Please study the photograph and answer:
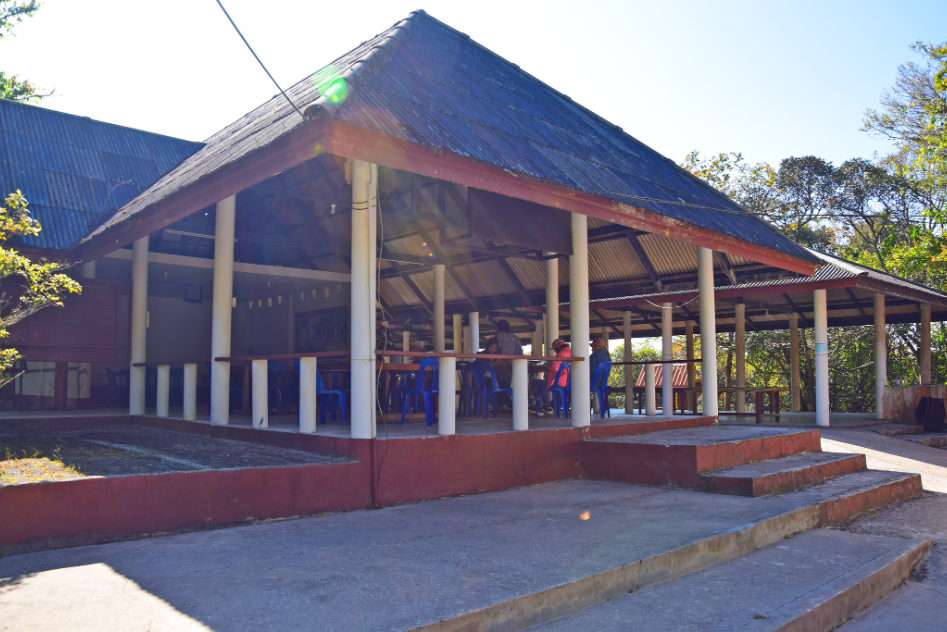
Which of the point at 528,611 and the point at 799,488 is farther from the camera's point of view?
the point at 799,488

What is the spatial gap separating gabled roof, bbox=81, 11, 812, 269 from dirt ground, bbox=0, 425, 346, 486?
2430 mm

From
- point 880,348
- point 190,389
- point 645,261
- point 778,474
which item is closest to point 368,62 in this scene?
point 190,389

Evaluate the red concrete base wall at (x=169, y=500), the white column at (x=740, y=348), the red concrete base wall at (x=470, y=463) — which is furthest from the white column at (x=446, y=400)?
the white column at (x=740, y=348)

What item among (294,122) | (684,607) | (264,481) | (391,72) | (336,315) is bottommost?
(684,607)

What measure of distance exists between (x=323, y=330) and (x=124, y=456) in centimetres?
671

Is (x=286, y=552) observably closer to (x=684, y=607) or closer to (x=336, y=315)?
(x=684, y=607)

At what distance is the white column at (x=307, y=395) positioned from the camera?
6.18 meters

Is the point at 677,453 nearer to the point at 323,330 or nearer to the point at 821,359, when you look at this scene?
the point at 323,330

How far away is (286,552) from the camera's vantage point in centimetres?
416

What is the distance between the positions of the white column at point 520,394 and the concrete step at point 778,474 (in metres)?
1.77

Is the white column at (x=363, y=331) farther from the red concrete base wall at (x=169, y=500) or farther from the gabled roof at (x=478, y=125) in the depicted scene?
the gabled roof at (x=478, y=125)

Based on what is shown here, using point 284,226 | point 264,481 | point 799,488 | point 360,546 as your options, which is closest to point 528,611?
point 360,546

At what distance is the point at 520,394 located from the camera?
6.88m

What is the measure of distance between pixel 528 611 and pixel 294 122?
383 cm
